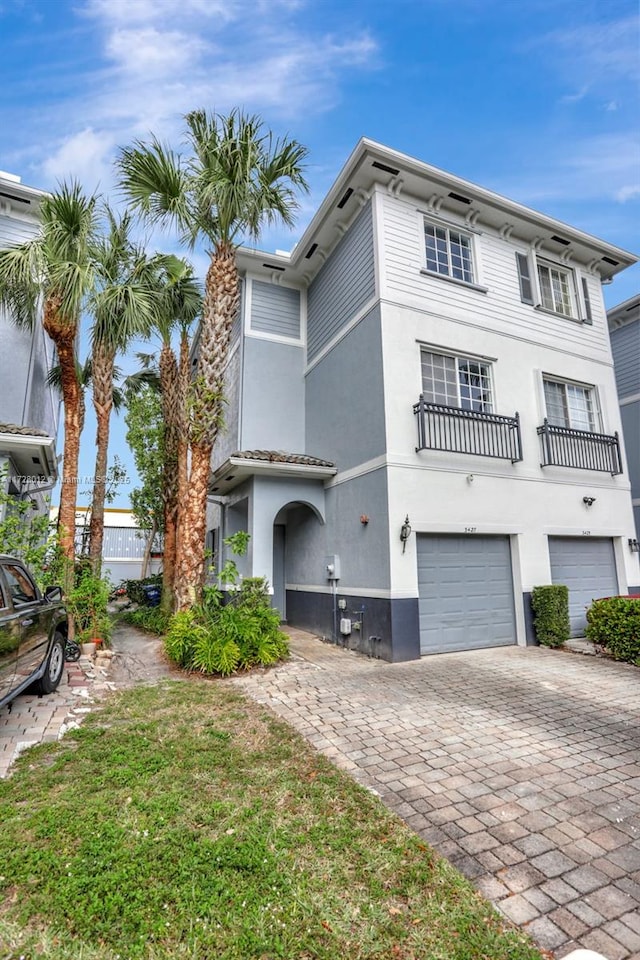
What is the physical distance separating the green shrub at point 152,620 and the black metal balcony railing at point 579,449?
9.34m

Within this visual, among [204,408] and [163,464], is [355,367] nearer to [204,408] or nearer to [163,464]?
[204,408]

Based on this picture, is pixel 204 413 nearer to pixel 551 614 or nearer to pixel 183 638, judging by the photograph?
pixel 183 638

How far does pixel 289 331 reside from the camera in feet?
44.5

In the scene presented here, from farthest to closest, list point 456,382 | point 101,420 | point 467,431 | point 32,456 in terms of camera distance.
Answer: point 101,420 → point 456,382 → point 32,456 → point 467,431

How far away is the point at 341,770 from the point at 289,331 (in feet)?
38.5

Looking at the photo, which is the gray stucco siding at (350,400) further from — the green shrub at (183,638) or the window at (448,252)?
the green shrub at (183,638)

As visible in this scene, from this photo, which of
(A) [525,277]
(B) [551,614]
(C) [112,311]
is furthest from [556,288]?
(C) [112,311]

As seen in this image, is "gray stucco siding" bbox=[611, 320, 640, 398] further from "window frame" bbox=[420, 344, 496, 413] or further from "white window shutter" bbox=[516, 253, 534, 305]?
"window frame" bbox=[420, 344, 496, 413]

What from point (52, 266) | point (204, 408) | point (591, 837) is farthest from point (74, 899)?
point (52, 266)

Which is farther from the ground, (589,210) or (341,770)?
(589,210)

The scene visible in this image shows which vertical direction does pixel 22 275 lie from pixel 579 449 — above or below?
above

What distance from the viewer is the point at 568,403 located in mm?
11852

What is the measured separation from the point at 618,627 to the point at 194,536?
794 cm

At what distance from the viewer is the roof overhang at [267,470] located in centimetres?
1045
